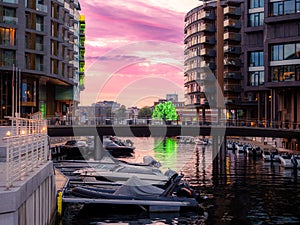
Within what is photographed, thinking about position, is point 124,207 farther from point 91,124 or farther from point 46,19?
point 46,19

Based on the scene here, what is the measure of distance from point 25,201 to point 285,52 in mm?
70441

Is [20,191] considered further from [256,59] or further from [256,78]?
[256,78]

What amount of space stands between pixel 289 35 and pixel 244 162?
913 inches

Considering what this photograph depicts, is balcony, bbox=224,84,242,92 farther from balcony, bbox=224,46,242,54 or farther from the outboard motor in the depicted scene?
the outboard motor

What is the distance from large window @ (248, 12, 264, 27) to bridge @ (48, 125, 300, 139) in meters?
29.1

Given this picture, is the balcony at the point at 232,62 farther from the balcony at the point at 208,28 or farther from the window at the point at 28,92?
the window at the point at 28,92

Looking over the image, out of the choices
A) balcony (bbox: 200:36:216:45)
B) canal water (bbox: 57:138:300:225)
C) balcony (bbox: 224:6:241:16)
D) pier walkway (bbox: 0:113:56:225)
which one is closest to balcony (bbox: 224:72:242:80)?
balcony (bbox: 200:36:216:45)

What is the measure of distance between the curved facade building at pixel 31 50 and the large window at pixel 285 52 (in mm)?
38220

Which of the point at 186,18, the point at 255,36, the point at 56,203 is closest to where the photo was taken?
the point at 56,203

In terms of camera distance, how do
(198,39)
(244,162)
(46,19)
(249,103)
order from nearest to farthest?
(244,162) < (46,19) < (249,103) < (198,39)

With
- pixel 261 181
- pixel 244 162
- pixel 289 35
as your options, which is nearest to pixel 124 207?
pixel 261 181

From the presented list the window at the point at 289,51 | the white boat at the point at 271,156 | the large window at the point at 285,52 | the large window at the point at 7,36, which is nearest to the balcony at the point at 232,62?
the large window at the point at 285,52

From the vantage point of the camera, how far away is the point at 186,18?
5920 inches

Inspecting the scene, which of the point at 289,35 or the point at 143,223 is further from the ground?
the point at 289,35
